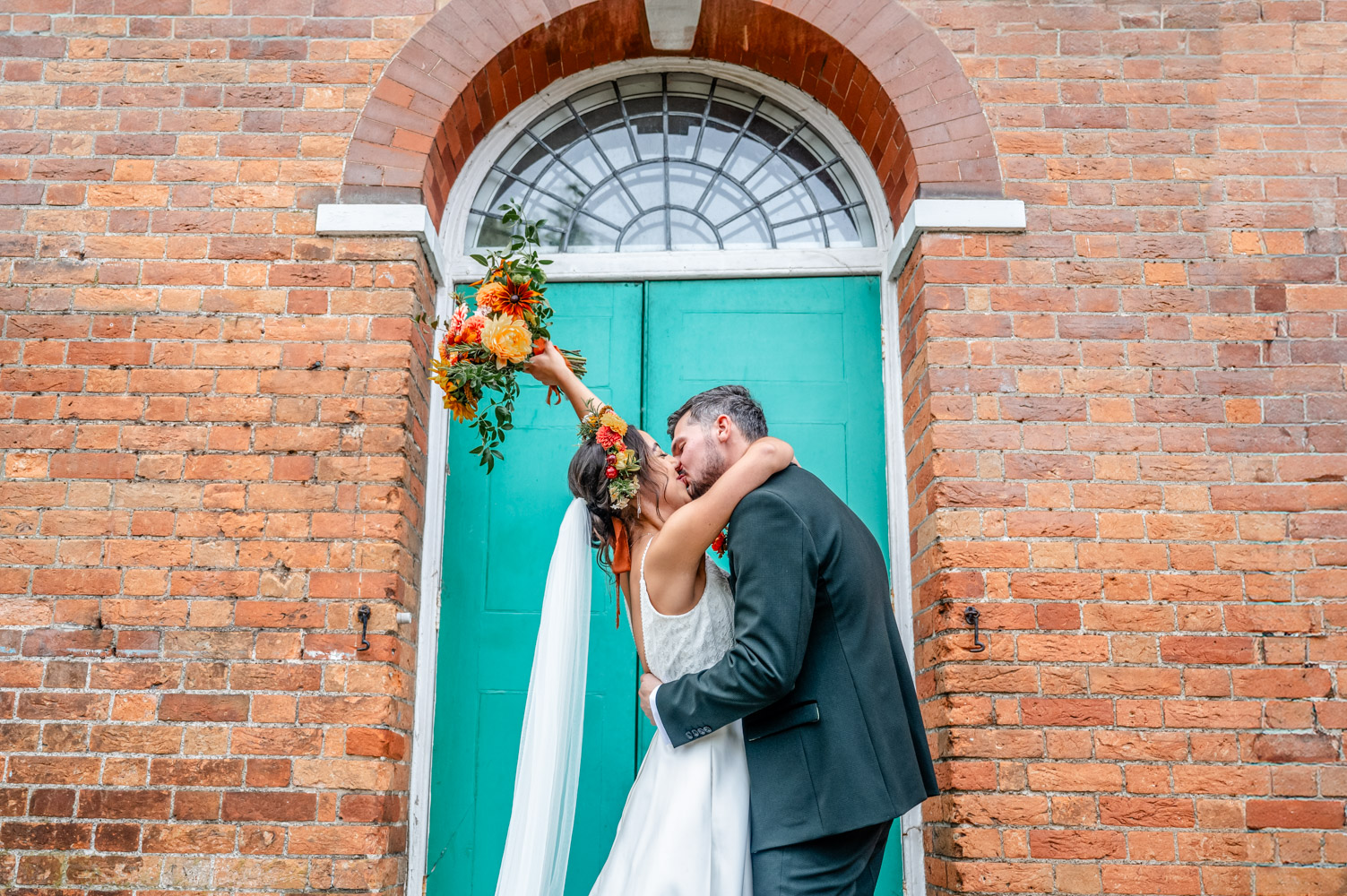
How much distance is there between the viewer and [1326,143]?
423 centimetres

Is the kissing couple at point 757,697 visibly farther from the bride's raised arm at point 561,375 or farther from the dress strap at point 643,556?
the bride's raised arm at point 561,375

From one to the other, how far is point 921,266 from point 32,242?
141 inches

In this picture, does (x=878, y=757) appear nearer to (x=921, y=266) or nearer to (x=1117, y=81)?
(x=921, y=266)

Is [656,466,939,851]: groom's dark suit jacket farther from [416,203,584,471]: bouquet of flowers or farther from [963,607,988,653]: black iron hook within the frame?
[416,203,584,471]: bouquet of flowers

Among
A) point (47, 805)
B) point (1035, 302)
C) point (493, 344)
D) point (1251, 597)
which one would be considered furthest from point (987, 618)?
point (47, 805)

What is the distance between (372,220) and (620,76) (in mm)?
1471

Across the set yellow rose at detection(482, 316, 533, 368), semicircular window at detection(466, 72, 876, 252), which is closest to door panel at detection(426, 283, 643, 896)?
semicircular window at detection(466, 72, 876, 252)

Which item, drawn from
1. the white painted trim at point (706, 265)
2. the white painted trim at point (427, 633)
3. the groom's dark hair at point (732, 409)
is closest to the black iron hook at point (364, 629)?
the white painted trim at point (427, 633)

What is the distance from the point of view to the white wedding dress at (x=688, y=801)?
9.82 ft

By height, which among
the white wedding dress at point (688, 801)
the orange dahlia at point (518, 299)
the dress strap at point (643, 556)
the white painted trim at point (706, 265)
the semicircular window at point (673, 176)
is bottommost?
the white wedding dress at point (688, 801)

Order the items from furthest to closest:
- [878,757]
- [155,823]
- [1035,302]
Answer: [1035,302], [155,823], [878,757]

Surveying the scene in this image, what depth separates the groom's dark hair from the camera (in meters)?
3.29

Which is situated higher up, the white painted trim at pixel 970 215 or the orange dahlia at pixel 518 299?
the white painted trim at pixel 970 215

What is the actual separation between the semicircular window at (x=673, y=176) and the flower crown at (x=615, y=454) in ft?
4.82
